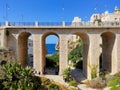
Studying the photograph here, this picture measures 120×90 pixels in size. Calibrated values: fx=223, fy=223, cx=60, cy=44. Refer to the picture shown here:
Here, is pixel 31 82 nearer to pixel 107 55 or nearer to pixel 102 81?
pixel 102 81

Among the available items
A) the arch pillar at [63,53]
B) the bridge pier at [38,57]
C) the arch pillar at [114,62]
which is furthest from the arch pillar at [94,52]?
the bridge pier at [38,57]

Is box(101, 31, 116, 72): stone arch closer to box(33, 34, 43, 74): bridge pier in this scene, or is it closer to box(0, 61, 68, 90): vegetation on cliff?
box(33, 34, 43, 74): bridge pier

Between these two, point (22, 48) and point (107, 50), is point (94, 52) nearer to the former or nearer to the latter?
point (107, 50)

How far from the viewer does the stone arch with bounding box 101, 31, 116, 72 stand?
136 feet

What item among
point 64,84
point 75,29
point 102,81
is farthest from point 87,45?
point 64,84

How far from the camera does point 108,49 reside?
4344cm

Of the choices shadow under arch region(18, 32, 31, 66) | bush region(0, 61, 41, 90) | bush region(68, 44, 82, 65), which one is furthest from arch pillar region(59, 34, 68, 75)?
bush region(68, 44, 82, 65)

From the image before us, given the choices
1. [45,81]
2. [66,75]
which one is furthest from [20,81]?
[66,75]

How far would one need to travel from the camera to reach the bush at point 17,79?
99.7 feet

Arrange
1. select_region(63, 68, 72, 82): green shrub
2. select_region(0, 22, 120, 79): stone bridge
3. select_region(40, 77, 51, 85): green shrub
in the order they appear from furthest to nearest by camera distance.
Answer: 1. select_region(0, 22, 120, 79): stone bridge
2. select_region(63, 68, 72, 82): green shrub
3. select_region(40, 77, 51, 85): green shrub

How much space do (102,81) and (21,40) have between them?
17014 millimetres

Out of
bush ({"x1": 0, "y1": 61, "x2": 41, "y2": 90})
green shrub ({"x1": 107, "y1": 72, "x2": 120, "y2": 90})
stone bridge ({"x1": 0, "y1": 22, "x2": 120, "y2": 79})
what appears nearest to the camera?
bush ({"x1": 0, "y1": 61, "x2": 41, "y2": 90})

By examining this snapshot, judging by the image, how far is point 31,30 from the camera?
39.5m

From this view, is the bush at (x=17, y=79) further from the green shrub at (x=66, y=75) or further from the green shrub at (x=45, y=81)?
the green shrub at (x=66, y=75)
